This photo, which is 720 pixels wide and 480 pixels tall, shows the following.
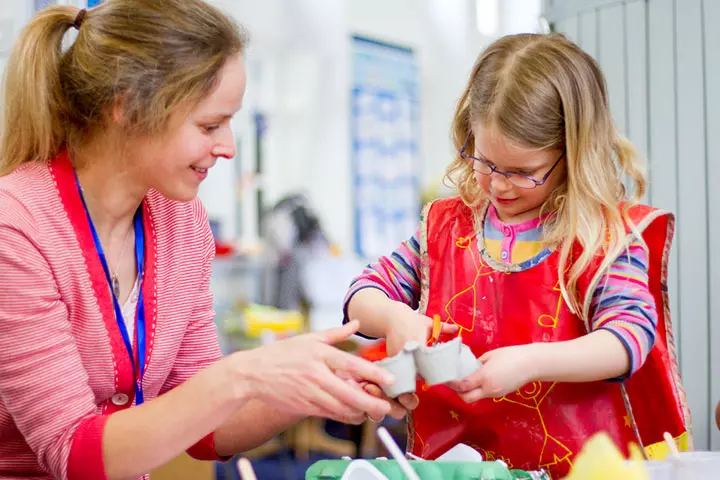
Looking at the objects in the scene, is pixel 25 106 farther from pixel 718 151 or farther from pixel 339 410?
pixel 718 151

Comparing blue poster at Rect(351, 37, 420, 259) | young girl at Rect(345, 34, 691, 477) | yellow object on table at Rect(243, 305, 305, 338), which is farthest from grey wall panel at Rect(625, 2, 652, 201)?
blue poster at Rect(351, 37, 420, 259)

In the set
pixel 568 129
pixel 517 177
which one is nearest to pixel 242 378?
pixel 517 177

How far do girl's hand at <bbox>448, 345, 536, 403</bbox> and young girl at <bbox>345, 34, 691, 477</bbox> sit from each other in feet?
0.32

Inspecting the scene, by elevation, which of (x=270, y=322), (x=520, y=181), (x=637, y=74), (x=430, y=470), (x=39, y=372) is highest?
(x=637, y=74)

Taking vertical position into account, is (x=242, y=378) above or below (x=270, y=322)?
above

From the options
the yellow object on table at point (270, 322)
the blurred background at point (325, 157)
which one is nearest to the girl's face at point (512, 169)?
the blurred background at point (325, 157)

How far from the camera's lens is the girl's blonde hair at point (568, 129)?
4.59ft

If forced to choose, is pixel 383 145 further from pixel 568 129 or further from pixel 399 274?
pixel 568 129

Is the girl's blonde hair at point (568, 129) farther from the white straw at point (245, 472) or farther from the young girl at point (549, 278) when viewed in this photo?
the white straw at point (245, 472)

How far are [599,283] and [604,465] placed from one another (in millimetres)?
661

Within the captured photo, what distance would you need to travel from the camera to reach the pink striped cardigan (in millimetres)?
1222

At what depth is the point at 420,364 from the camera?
1135mm

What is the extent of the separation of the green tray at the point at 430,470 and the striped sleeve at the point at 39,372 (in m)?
0.36

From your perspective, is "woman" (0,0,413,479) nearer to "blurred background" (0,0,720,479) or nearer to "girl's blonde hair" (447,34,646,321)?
"girl's blonde hair" (447,34,646,321)
